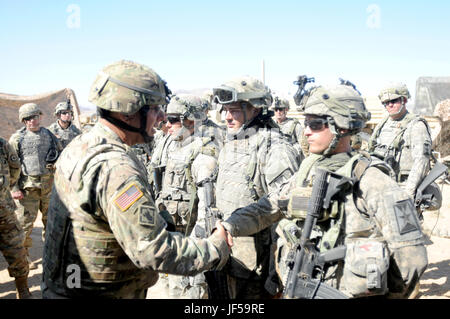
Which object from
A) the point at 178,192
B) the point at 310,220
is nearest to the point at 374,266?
the point at 310,220

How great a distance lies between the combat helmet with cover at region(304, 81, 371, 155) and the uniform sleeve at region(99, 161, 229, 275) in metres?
1.36

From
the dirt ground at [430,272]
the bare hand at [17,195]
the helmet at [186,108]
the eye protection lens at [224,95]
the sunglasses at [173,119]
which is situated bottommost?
the dirt ground at [430,272]

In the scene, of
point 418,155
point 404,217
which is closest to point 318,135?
point 404,217

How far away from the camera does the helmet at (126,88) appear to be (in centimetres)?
Answer: 252

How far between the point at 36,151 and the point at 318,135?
673 cm

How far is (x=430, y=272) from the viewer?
22.9 feet

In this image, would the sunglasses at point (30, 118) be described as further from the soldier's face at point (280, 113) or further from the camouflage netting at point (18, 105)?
the camouflage netting at point (18, 105)

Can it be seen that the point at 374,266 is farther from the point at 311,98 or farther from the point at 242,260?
the point at 242,260

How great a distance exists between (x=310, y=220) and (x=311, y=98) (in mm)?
969

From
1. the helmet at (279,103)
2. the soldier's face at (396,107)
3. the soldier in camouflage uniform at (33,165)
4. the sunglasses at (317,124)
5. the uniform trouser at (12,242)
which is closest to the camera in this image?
the sunglasses at (317,124)

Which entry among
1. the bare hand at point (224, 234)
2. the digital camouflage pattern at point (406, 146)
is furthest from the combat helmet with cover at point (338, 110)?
the digital camouflage pattern at point (406, 146)

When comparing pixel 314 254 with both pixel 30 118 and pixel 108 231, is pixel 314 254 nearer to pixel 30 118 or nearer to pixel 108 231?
pixel 108 231
